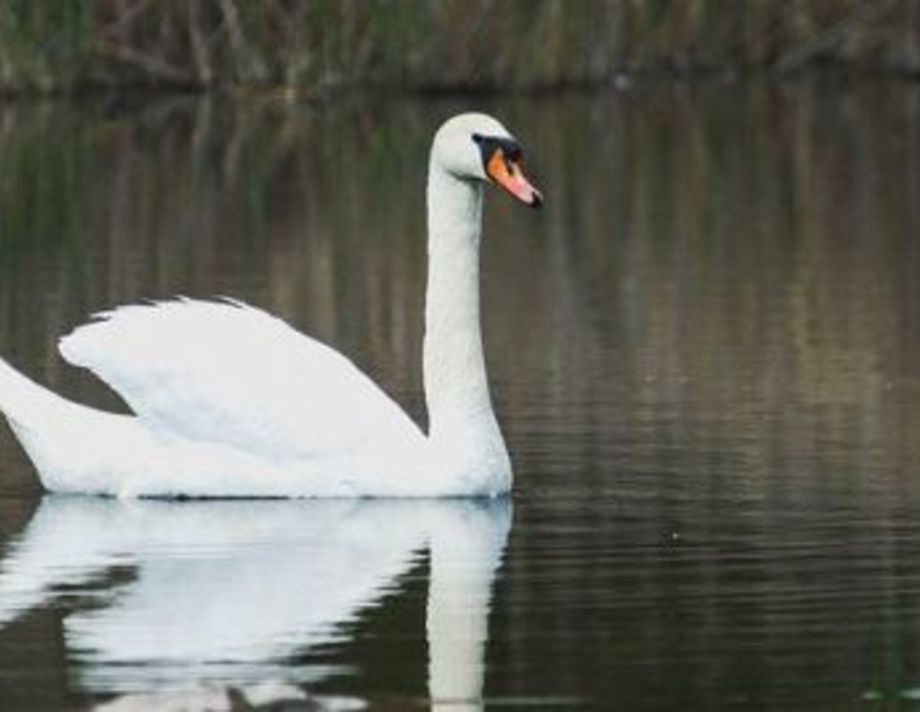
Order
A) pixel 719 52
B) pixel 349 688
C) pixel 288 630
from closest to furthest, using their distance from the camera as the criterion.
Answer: pixel 349 688, pixel 288 630, pixel 719 52

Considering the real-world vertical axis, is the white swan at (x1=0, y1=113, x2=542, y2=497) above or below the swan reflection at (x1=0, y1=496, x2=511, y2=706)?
above

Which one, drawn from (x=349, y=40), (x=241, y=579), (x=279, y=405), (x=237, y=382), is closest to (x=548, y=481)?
(x=279, y=405)

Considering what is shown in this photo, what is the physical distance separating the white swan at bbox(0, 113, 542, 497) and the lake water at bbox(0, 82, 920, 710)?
119 mm

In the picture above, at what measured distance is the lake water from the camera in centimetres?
974

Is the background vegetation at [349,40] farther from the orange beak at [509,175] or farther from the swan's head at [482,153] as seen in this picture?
the orange beak at [509,175]

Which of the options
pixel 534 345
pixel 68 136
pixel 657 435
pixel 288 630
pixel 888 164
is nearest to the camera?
pixel 288 630

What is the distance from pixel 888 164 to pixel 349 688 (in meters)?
21.3

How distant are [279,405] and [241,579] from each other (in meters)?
1.80

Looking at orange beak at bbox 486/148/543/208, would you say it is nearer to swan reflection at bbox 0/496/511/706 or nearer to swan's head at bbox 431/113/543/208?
swan's head at bbox 431/113/543/208

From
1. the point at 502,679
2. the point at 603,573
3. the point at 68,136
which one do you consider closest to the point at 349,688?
the point at 502,679

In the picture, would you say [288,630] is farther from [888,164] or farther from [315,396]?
[888,164]

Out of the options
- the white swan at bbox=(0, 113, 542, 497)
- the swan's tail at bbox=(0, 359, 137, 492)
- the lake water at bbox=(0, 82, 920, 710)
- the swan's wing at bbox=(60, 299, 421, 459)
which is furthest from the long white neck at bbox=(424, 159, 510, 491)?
the swan's tail at bbox=(0, 359, 137, 492)

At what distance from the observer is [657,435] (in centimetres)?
1412

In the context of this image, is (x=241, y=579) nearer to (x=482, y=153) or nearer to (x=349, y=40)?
(x=482, y=153)
